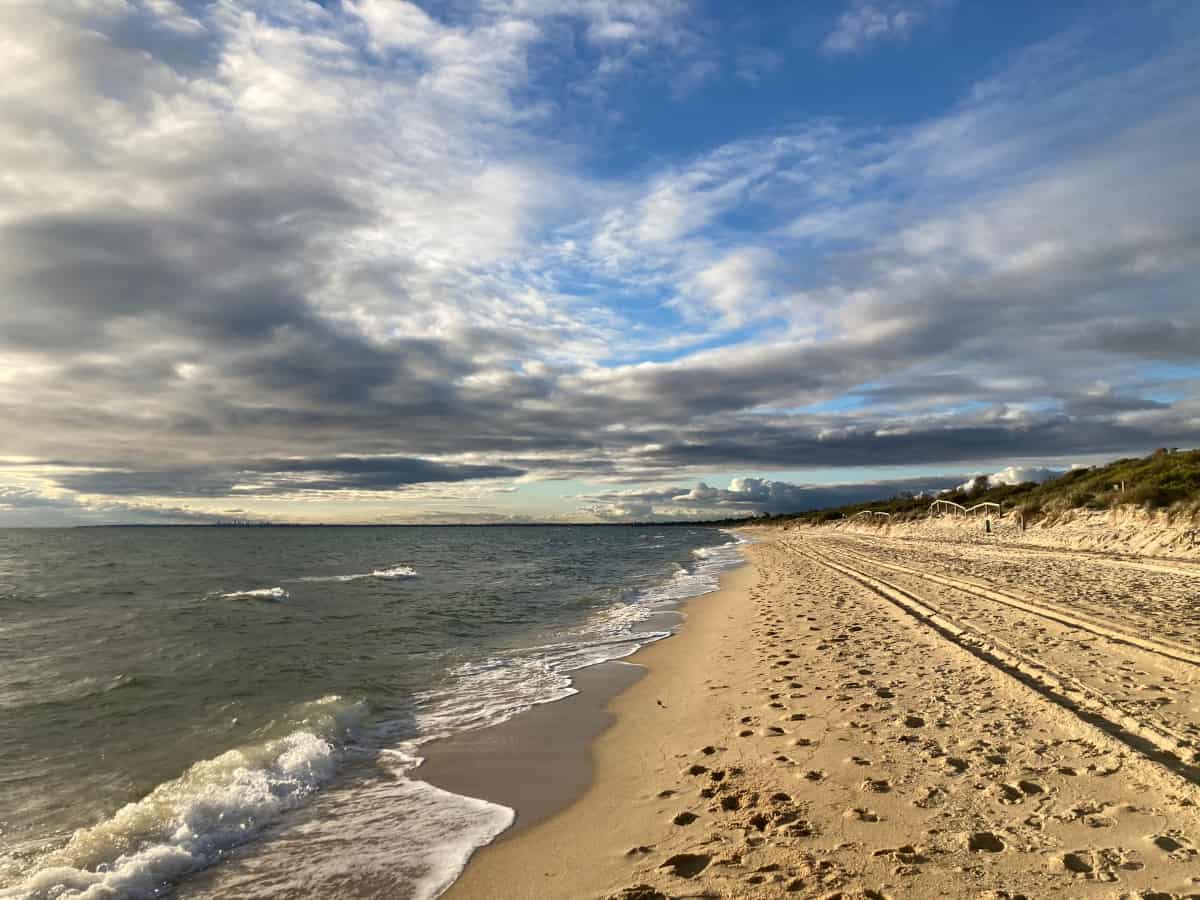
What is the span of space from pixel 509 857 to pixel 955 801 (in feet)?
11.3

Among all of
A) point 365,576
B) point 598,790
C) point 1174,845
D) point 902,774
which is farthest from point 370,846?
point 365,576

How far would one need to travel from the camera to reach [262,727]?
9.33 meters

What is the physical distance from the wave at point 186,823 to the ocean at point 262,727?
2 centimetres

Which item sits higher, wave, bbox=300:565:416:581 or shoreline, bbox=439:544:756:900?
shoreline, bbox=439:544:756:900

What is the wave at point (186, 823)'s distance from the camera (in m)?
5.07

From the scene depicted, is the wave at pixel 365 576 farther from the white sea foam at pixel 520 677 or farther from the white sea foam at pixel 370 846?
the white sea foam at pixel 370 846

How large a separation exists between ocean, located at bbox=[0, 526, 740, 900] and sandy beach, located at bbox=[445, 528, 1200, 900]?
137cm

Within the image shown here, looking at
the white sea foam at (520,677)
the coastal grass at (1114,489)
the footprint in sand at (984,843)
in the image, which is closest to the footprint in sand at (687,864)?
the footprint in sand at (984,843)

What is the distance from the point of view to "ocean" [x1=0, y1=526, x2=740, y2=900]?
547 centimetres

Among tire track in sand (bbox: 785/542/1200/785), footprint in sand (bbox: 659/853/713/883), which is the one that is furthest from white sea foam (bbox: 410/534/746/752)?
tire track in sand (bbox: 785/542/1200/785)

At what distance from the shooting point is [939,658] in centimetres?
940

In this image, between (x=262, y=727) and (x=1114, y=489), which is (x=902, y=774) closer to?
(x=262, y=727)

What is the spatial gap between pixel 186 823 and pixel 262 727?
3.49 metres

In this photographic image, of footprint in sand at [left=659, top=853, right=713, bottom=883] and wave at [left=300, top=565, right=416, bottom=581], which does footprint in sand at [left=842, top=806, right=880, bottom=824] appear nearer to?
footprint in sand at [left=659, top=853, right=713, bottom=883]
